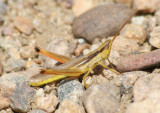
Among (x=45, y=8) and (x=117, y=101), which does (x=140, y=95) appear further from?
(x=45, y=8)

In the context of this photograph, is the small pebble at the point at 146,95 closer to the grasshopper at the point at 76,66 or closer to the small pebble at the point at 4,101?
the grasshopper at the point at 76,66

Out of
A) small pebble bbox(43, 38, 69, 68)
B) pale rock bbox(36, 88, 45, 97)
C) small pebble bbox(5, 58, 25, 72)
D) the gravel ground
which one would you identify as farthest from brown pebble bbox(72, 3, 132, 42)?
pale rock bbox(36, 88, 45, 97)

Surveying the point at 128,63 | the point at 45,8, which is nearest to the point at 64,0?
the point at 45,8

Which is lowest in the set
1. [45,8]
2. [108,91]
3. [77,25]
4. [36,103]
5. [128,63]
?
[36,103]

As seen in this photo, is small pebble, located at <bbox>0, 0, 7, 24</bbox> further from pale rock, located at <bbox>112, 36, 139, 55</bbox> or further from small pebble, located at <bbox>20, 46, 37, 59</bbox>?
pale rock, located at <bbox>112, 36, 139, 55</bbox>

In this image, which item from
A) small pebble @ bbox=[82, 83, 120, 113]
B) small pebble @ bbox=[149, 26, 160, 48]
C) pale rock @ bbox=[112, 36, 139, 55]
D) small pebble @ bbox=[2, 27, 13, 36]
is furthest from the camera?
small pebble @ bbox=[2, 27, 13, 36]
